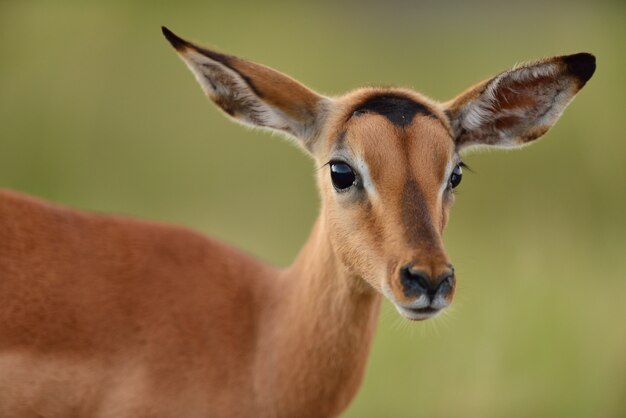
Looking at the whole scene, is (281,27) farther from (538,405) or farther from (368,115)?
(368,115)

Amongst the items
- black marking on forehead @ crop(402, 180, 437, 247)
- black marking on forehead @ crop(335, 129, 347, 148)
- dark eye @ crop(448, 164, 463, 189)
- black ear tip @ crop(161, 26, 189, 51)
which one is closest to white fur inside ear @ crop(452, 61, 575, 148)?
dark eye @ crop(448, 164, 463, 189)

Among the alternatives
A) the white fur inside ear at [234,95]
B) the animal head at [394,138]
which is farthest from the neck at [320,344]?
the white fur inside ear at [234,95]

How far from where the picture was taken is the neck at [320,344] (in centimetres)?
568

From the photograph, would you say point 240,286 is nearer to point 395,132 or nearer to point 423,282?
point 395,132

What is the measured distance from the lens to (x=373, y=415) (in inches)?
303

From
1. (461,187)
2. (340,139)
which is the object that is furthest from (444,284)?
(461,187)

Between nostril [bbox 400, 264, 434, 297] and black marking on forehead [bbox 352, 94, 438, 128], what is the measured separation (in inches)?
31.7

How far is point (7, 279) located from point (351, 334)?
1.65 metres

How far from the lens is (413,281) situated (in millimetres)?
4895

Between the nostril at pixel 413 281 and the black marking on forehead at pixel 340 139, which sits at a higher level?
the black marking on forehead at pixel 340 139

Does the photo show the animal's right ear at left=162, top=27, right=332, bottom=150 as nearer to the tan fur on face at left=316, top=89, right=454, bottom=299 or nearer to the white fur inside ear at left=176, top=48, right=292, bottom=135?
the white fur inside ear at left=176, top=48, right=292, bottom=135

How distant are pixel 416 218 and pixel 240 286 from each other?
1.33 metres

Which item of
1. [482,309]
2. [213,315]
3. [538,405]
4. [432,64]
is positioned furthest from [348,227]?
[432,64]

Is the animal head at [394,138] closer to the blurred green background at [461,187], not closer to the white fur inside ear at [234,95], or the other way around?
the white fur inside ear at [234,95]
